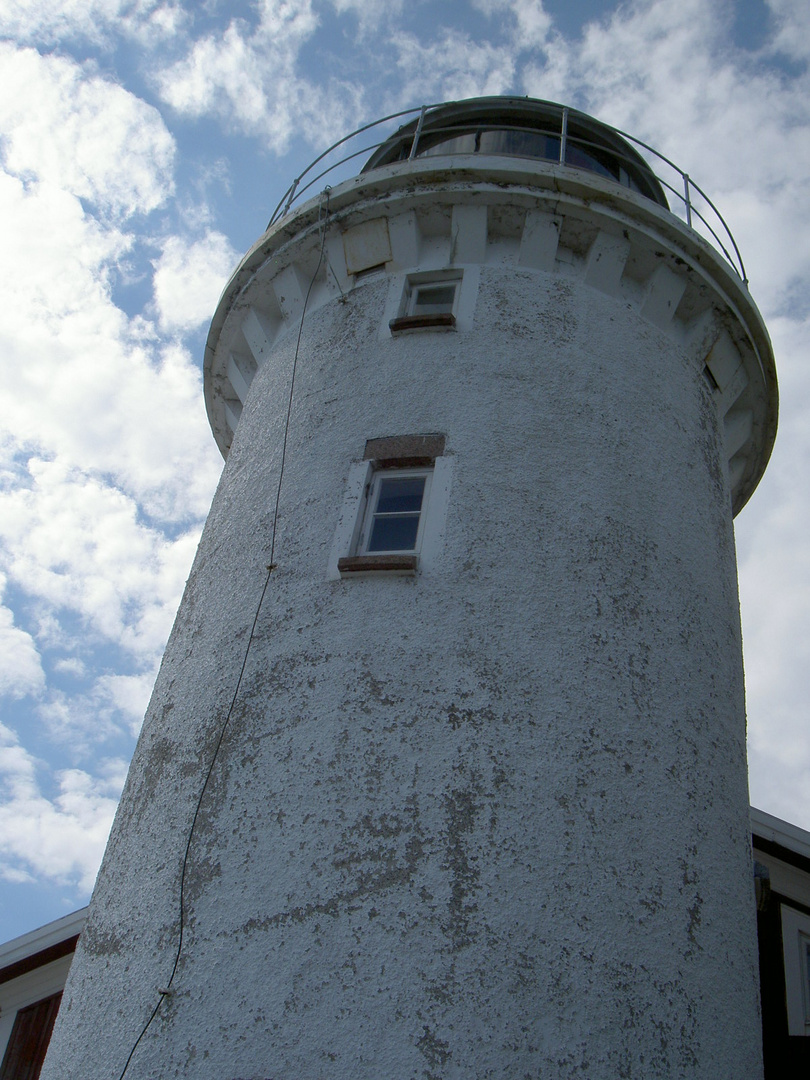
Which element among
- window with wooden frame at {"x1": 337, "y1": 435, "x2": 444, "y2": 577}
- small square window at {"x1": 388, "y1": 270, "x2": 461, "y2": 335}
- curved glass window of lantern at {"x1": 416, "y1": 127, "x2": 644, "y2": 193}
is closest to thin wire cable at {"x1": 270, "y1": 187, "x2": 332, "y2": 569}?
window with wooden frame at {"x1": 337, "y1": 435, "x2": 444, "y2": 577}

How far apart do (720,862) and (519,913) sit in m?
1.51

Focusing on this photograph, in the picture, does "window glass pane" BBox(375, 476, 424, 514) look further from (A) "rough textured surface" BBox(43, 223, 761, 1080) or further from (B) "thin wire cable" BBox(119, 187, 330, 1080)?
(B) "thin wire cable" BBox(119, 187, 330, 1080)

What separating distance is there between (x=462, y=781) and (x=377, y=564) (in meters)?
1.50

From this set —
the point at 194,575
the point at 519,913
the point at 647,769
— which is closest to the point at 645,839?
the point at 647,769

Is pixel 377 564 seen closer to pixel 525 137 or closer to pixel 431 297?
pixel 431 297

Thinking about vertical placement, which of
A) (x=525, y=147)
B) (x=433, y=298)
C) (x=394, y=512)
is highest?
(x=525, y=147)

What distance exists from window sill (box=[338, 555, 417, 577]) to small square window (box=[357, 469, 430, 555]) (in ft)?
0.58

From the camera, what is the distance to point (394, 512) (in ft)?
20.9

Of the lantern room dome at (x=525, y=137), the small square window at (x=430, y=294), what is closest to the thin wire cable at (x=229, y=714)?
the small square window at (x=430, y=294)

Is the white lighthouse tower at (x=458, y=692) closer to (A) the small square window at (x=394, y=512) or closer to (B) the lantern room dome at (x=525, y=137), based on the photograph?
(A) the small square window at (x=394, y=512)

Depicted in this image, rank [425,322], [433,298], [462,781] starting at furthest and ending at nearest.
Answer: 1. [433,298]
2. [425,322]
3. [462,781]

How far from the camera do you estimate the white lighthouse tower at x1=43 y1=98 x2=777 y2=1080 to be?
14.8 ft

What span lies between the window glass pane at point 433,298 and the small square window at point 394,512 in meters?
1.97

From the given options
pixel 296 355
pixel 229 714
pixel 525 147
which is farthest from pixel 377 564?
pixel 525 147
